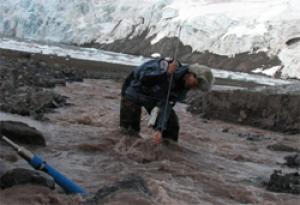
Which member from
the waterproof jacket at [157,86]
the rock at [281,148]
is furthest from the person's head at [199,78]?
the rock at [281,148]

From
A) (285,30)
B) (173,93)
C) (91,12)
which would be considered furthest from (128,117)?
(91,12)

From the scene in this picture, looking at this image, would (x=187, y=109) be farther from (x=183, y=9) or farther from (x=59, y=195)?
(x=183, y=9)

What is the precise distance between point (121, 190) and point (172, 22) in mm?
69309

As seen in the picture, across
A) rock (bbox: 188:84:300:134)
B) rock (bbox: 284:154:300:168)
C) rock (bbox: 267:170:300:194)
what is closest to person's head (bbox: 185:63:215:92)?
rock (bbox: 267:170:300:194)

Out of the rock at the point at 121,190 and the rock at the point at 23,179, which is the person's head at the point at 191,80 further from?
the rock at the point at 23,179

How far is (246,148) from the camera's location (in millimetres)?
10602

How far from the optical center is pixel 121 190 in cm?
537

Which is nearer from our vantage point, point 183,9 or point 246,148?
point 246,148

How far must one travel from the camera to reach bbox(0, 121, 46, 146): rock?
7.92 m

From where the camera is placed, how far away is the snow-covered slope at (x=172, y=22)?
63.0 m

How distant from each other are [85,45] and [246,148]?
71225 millimetres

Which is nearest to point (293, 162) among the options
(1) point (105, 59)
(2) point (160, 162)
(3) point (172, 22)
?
(2) point (160, 162)

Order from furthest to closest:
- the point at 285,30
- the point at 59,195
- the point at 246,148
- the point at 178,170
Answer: the point at 285,30
the point at 246,148
the point at 178,170
the point at 59,195

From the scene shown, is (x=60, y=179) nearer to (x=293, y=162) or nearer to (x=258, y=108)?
(x=293, y=162)
